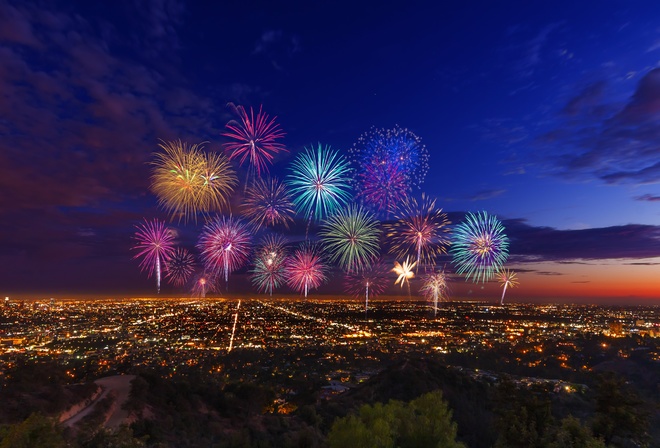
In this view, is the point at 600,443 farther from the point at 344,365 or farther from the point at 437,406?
the point at 344,365

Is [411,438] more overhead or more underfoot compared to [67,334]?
more overhead

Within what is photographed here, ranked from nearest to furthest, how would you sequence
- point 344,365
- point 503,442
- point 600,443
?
point 600,443, point 503,442, point 344,365

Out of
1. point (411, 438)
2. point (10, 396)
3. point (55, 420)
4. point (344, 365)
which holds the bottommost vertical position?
point (344, 365)

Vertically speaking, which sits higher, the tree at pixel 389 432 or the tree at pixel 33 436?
the tree at pixel 33 436

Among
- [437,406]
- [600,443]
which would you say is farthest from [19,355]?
[600,443]

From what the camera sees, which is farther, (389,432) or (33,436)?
(389,432)

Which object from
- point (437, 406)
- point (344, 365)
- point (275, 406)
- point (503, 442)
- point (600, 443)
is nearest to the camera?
point (600, 443)

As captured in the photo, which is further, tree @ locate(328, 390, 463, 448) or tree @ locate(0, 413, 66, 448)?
tree @ locate(328, 390, 463, 448)

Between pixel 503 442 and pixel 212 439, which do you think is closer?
pixel 503 442

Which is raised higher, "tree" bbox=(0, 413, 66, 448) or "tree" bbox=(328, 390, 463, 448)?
"tree" bbox=(0, 413, 66, 448)

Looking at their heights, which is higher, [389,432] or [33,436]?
[33,436]

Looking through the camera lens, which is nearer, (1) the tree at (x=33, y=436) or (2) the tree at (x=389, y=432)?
(1) the tree at (x=33, y=436)
